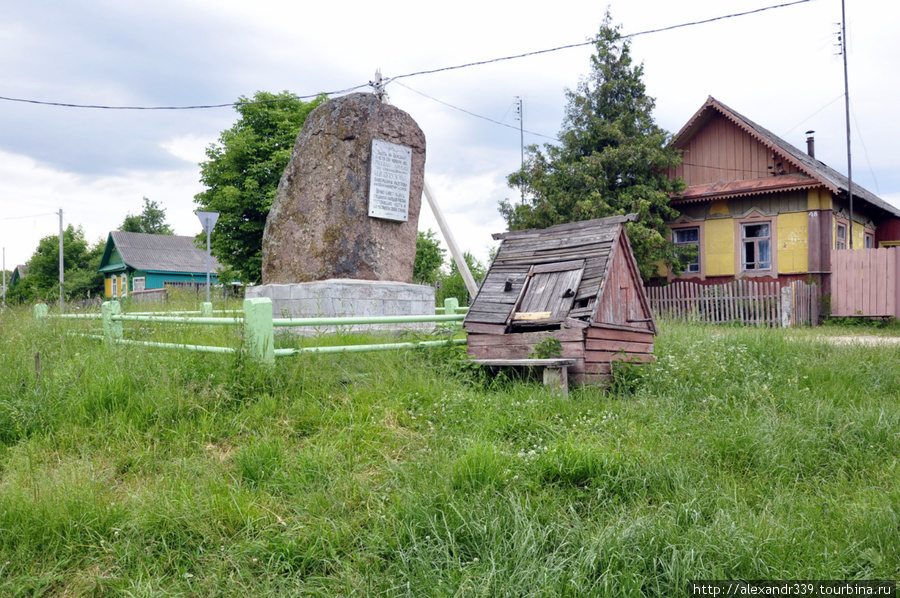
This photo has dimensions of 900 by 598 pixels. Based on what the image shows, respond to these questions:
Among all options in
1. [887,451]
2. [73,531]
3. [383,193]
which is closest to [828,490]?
[887,451]

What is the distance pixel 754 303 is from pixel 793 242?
8.90 feet

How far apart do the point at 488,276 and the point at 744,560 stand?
4.74 meters

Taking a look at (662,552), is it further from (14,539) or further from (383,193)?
(383,193)

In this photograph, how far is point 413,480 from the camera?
12.1 ft

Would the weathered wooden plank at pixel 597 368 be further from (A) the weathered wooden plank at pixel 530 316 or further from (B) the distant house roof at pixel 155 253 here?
(B) the distant house roof at pixel 155 253

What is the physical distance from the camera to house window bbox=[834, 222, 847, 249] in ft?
56.3

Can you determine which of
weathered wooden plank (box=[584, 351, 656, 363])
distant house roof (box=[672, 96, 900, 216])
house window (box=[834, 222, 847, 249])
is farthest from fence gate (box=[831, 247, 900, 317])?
weathered wooden plank (box=[584, 351, 656, 363])

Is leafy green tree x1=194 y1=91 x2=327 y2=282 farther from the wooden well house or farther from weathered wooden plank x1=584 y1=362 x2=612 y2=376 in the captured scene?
weathered wooden plank x1=584 y1=362 x2=612 y2=376

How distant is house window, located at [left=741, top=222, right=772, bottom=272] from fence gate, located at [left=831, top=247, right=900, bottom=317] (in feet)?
5.41

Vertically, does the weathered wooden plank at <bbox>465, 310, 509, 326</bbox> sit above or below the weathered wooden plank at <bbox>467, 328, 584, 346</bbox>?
above

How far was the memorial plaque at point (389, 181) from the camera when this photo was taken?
9023 millimetres

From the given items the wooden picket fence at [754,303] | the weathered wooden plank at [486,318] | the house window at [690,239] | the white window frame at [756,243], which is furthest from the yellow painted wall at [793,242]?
the weathered wooden plank at [486,318]

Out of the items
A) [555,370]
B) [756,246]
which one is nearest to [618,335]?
[555,370]

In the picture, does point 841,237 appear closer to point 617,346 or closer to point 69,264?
point 617,346
